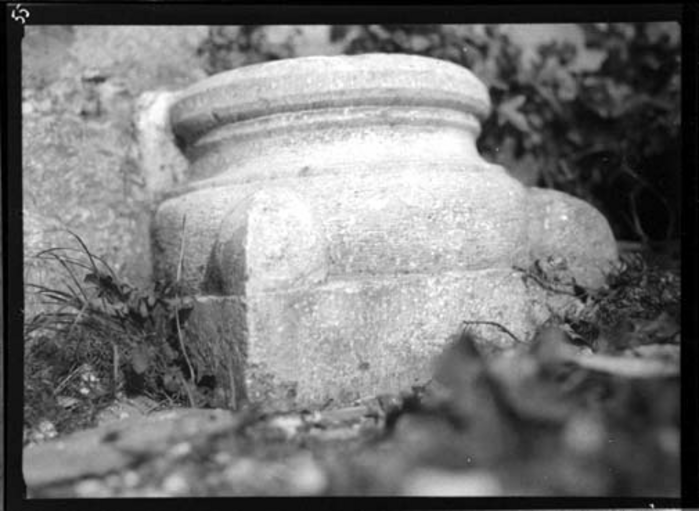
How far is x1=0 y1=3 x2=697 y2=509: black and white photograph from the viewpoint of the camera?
1.43 m

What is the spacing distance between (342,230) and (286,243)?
0.19m

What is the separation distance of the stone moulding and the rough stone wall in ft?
0.69

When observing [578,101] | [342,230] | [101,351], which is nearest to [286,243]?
[342,230]

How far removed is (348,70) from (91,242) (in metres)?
1.00

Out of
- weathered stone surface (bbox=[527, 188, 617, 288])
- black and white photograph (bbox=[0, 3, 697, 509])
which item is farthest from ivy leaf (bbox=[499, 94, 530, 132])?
weathered stone surface (bbox=[527, 188, 617, 288])

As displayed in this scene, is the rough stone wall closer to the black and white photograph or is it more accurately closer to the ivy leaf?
the black and white photograph

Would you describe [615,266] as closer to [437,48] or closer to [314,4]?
[437,48]

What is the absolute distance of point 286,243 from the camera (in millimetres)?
1581

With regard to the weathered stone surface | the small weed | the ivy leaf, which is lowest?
the small weed

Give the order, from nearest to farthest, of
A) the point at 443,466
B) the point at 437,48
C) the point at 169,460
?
the point at 443,466, the point at 169,460, the point at 437,48

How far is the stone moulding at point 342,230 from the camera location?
1576mm

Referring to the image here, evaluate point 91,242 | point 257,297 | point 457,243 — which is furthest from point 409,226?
point 91,242

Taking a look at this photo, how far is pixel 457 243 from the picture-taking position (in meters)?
1.77

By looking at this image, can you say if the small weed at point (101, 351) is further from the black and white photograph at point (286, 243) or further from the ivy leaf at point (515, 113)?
the ivy leaf at point (515, 113)
